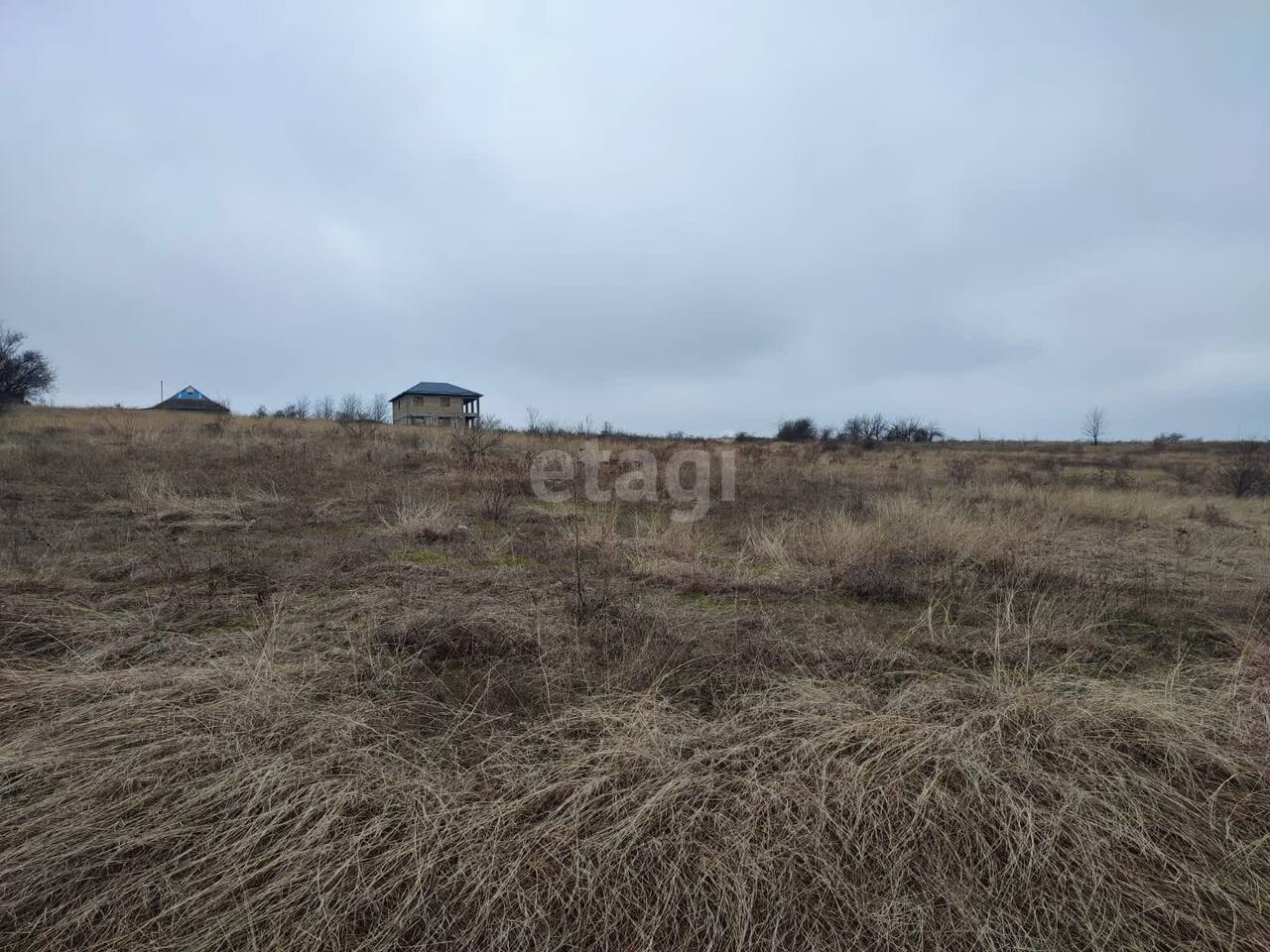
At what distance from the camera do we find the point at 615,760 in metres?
2.04

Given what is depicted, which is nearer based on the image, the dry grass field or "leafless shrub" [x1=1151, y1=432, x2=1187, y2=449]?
the dry grass field

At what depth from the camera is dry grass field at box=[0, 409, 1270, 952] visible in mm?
1519

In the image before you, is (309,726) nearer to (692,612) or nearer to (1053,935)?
(692,612)

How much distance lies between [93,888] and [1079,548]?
808 centimetres

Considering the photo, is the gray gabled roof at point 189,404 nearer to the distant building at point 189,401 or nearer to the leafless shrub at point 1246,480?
the distant building at point 189,401

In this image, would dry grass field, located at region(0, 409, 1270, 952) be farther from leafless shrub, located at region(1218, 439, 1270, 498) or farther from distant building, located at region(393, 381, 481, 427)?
distant building, located at region(393, 381, 481, 427)

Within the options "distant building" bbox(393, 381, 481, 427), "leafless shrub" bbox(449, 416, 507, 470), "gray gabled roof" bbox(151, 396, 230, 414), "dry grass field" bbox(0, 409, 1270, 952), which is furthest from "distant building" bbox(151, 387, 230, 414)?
"dry grass field" bbox(0, 409, 1270, 952)

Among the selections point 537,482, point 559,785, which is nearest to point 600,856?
point 559,785

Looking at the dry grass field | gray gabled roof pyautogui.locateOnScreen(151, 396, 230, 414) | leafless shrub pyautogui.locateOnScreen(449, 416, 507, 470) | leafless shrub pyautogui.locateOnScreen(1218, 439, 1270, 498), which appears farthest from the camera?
gray gabled roof pyautogui.locateOnScreen(151, 396, 230, 414)

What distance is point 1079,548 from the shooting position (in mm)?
6160

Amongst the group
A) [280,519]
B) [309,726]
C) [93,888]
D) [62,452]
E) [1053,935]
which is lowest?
[1053,935]

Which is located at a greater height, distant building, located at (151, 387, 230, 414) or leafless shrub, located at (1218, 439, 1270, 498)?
distant building, located at (151, 387, 230, 414)

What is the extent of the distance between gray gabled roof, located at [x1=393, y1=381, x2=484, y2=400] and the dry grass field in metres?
59.4

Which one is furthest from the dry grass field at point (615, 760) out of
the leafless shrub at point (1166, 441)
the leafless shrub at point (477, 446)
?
the leafless shrub at point (1166, 441)
